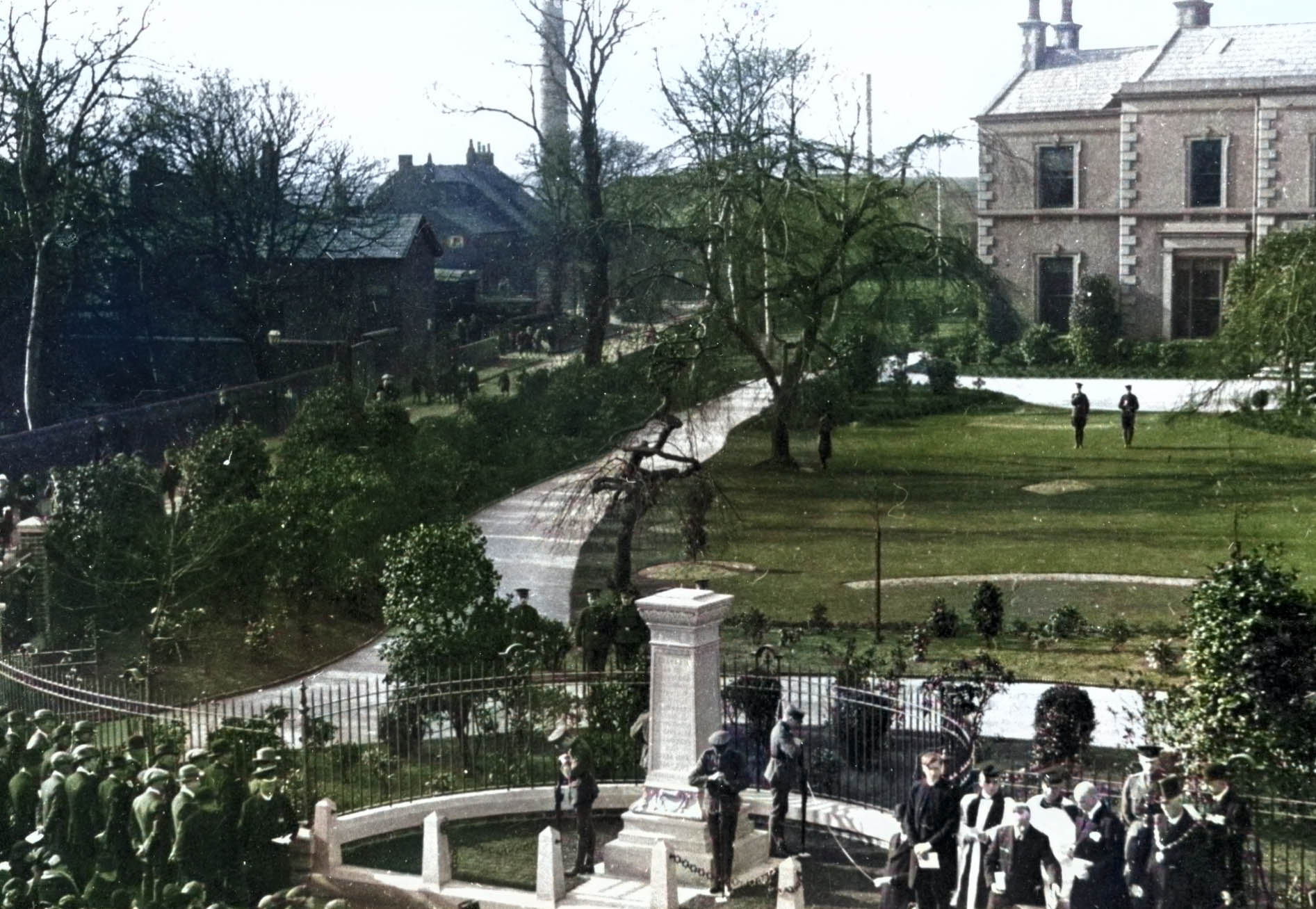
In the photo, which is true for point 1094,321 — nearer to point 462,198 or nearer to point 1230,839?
point 462,198

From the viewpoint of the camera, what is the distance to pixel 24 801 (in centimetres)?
1437

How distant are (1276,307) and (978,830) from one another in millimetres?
16620

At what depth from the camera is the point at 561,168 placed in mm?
37031

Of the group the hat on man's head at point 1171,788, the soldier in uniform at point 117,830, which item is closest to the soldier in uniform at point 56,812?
the soldier in uniform at point 117,830

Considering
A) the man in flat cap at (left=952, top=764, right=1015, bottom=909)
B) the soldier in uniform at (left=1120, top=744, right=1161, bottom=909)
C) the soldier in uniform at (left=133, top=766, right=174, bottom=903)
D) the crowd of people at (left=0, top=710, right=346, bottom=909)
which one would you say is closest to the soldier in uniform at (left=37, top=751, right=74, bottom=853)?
the crowd of people at (left=0, top=710, right=346, bottom=909)

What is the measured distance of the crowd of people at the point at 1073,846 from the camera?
12.5 meters

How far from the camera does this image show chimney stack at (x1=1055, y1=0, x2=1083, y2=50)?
103 ft

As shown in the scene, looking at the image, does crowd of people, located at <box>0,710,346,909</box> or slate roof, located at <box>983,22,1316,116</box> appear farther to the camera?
slate roof, located at <box>983,22,1316,116</box>

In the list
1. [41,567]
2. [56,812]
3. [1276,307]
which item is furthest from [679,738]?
[1276,307]

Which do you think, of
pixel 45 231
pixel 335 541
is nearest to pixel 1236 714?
pixel 335 541

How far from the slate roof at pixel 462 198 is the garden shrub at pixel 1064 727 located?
25.5 meters

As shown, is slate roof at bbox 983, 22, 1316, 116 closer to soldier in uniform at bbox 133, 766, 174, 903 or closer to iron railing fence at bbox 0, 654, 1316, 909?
iron railing fence at bbox 0, 654, 1316, 909

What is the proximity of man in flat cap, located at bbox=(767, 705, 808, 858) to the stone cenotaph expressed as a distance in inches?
5.4

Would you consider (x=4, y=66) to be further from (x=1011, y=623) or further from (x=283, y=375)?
(x=1011, y=623)
